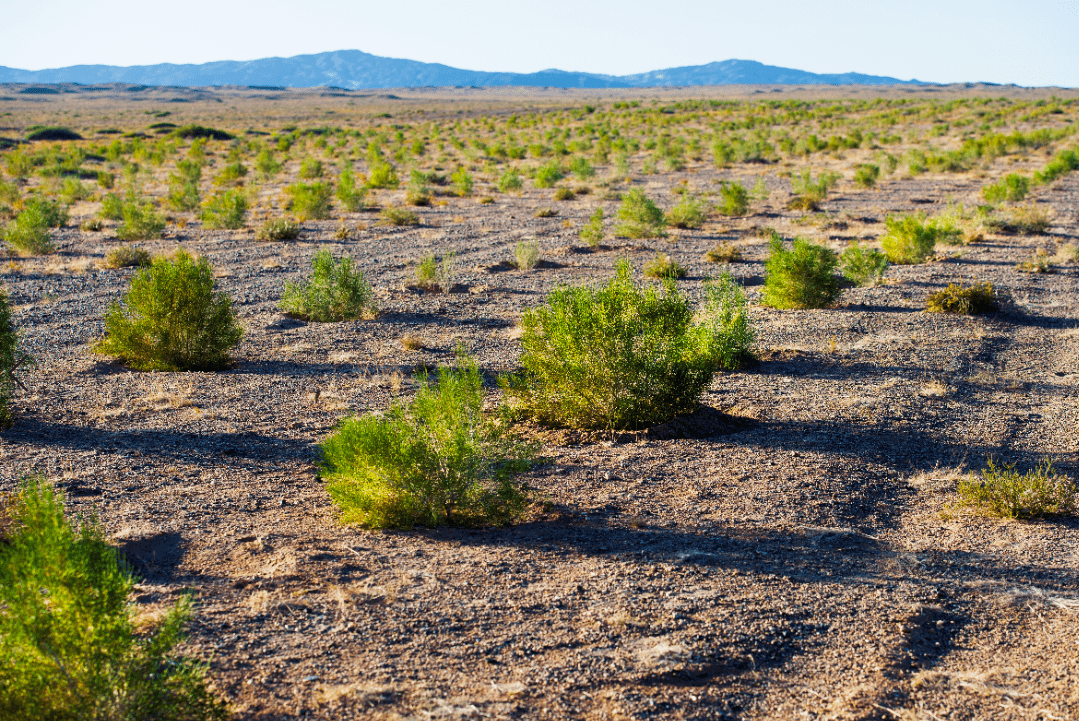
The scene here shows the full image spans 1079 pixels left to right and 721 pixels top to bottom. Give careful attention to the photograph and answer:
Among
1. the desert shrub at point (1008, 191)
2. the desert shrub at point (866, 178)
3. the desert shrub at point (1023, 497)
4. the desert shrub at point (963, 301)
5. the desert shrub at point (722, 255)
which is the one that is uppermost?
the desert shrub at point (866, 178)

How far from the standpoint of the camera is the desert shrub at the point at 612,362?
7422 mm

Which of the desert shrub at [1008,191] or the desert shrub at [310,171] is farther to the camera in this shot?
the desert shrub at [310,171]

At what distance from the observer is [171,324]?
9.50m

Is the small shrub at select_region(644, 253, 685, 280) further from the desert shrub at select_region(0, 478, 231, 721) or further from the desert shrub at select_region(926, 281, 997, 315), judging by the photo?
the desert shrub at select_region(0, 478, 231, 721)

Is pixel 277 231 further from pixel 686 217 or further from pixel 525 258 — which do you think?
pixel 686 217

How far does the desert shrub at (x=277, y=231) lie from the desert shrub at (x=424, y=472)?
1466cm

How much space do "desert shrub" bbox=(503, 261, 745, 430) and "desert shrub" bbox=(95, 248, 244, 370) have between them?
4.00 metres

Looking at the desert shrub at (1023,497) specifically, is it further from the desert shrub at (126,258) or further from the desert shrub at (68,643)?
the desert shrub at (126,258)

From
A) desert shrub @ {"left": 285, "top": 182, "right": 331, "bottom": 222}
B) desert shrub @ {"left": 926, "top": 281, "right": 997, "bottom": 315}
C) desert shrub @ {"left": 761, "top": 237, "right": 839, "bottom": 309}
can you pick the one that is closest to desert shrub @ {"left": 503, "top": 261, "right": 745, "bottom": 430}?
desert shrub @ {"left": 761, "top": 237, "right": 839, "bottom": 309}

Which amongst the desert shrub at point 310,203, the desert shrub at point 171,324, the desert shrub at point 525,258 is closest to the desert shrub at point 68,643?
the desert shrub at point 171,324

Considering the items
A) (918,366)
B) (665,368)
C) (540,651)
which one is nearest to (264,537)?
(540,651)

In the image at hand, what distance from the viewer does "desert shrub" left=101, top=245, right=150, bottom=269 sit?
53.3ft

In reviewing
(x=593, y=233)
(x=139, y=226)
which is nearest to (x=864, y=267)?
(x=593, y=233)

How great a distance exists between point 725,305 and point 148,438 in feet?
21.1
